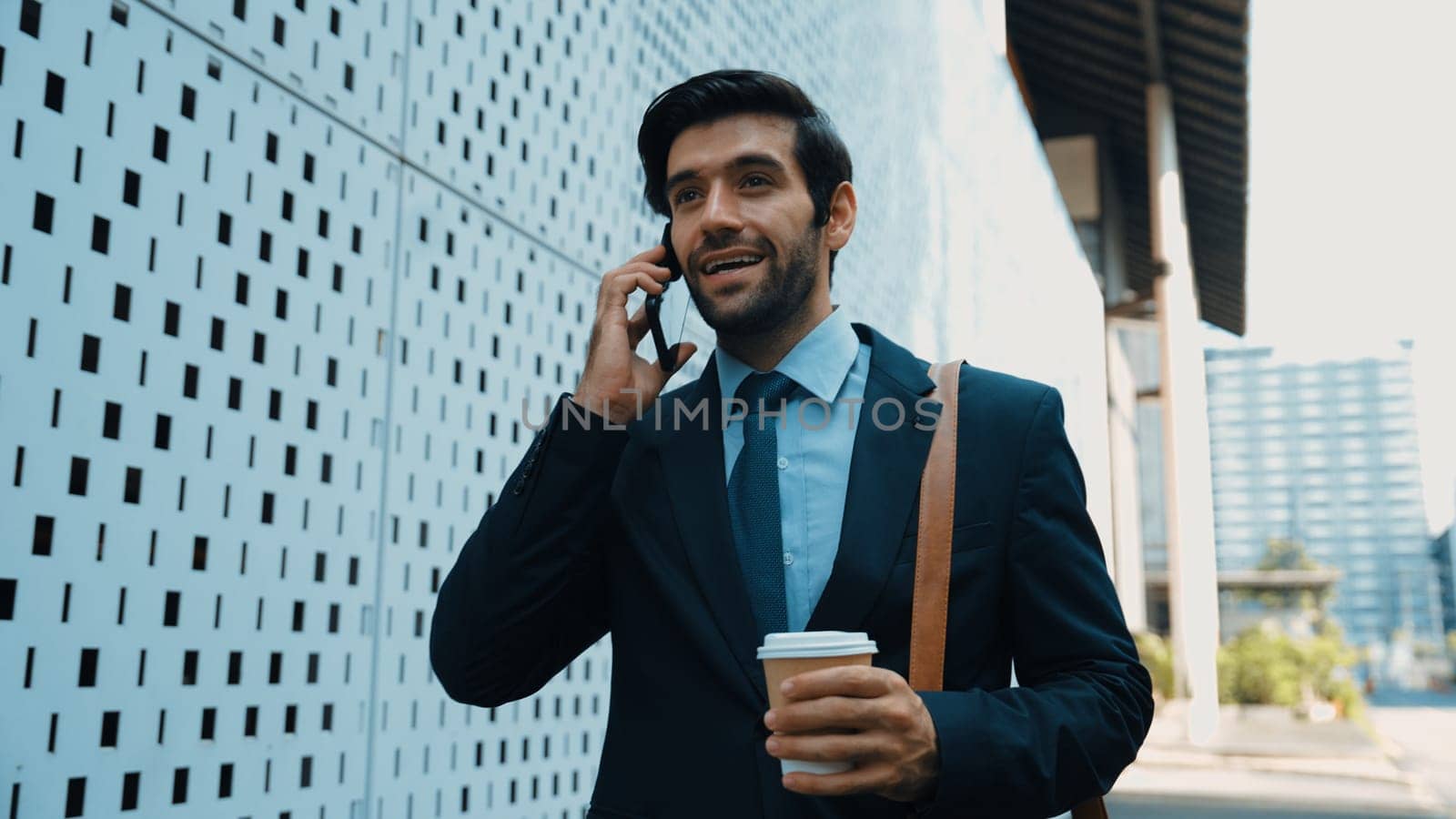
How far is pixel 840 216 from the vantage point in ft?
6.07

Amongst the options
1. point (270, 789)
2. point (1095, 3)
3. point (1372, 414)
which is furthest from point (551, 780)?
point (1372, 414)

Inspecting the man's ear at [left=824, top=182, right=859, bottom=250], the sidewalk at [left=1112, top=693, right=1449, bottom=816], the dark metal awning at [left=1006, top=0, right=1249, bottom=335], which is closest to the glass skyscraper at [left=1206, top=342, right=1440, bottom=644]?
the dark metal awning at [left=1006, top=0, right=1249, bottom=335]

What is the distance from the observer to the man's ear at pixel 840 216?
1822 mm

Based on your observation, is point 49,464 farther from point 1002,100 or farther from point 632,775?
point 1002,100

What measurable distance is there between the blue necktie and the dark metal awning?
16639mm

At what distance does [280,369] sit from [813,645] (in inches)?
50.3

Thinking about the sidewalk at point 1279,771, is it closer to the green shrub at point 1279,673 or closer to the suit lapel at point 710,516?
the green shrub at point 1279,673

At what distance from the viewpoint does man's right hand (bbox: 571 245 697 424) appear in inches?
61.9

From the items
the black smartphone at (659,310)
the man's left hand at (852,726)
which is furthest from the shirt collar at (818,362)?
the man's left hand at (852,726)

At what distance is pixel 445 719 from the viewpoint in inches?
95.2

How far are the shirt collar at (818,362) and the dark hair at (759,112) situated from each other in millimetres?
166

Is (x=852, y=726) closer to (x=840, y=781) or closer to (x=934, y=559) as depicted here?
(x=840, y=781)

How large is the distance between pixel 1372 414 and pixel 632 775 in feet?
607

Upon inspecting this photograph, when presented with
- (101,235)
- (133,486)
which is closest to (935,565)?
(133,486)
